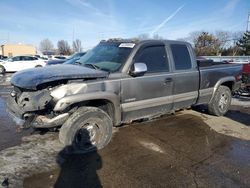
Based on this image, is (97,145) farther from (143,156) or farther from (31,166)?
(31,166)

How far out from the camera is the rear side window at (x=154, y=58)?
5199 millimetres

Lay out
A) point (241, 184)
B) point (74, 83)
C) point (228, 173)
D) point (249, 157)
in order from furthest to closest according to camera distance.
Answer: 1. point (249, 157)
2. point (74, 83)
3. point (228, 173)
4. point (241, 184)

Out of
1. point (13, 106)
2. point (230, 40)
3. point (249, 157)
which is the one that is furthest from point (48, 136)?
point (230, 40)

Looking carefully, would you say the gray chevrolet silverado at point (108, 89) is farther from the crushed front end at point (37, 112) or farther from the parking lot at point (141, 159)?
the parking lot at point (141, 159)

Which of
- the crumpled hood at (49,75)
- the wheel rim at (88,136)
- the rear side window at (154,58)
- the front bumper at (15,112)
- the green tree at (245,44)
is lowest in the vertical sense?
the wheel rim at (88,136)

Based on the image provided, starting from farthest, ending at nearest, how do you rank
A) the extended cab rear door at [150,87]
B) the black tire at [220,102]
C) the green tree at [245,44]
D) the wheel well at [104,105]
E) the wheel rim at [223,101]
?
1. the green tree at [245,44]
2. the wheel rim at [223,101]
3. the black tire at [220,102]
4. the extended cab rear door at [150,87]
5. the wheel well at [104,105]

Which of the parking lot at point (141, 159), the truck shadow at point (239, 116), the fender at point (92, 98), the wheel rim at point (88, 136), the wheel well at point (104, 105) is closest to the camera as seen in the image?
the parking lot at point (141, 159)

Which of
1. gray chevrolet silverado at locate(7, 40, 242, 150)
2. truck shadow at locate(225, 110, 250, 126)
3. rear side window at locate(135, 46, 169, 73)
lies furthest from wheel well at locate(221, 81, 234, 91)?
rear side window at locate(135, 46, 169, 73)

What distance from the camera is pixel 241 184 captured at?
3619 millimetres

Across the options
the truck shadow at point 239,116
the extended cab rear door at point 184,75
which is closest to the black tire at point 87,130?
the extended cab rear door at point 184,75

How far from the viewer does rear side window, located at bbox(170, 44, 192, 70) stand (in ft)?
19.0

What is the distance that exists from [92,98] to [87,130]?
1.94 ft

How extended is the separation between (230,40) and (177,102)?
2178 inches

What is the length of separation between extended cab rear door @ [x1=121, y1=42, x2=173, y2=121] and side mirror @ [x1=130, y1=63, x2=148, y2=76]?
11 centimetres
